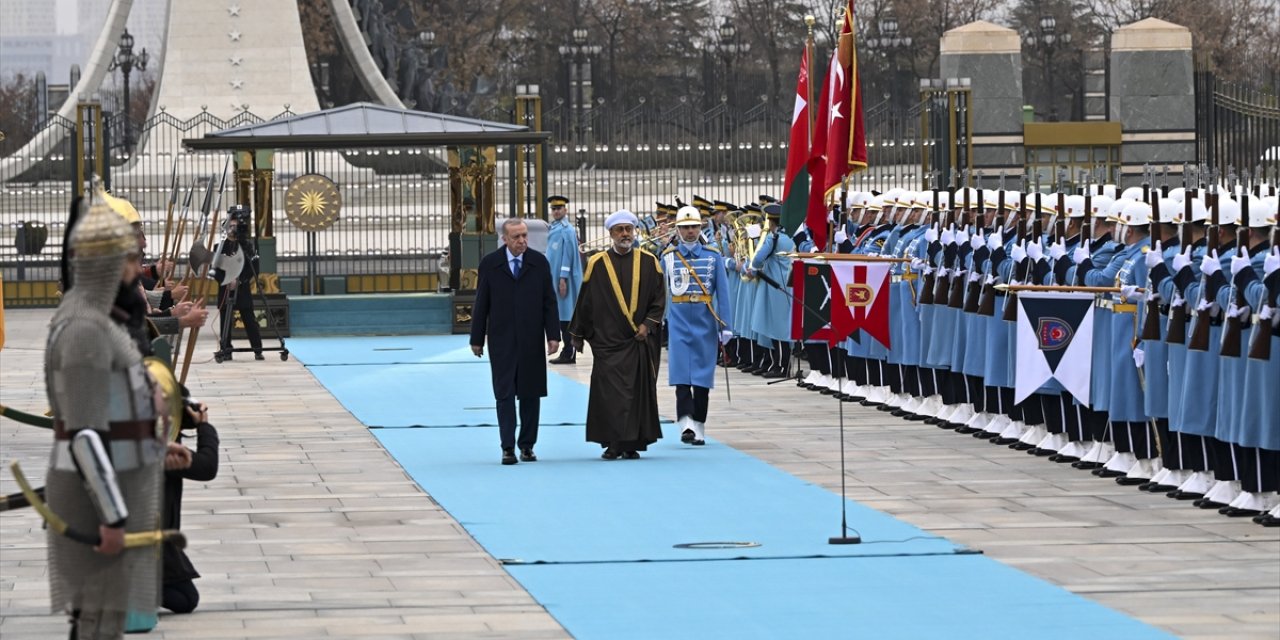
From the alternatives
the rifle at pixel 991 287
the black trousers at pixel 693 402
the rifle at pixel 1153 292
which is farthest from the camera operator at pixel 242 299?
the rifle at pixel 1153 292

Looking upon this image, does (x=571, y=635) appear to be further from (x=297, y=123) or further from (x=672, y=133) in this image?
(x=672, y=133)

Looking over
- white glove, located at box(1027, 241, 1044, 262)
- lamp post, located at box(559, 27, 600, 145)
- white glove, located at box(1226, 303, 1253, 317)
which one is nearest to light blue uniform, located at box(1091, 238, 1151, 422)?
white glove, located at box(1027, 241, 1044, 262)

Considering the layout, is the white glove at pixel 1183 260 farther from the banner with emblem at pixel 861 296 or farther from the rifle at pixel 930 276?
the rifle at pixel 930 276

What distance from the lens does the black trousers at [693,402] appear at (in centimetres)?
1630

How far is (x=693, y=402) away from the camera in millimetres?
16375

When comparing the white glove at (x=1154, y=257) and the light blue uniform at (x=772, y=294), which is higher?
the white glove at (x=1154, y=257)

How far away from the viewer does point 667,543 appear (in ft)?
37.8

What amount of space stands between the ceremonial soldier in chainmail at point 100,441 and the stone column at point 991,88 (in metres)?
29.3

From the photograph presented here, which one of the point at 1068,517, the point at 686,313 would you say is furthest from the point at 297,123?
the point at 1068,517

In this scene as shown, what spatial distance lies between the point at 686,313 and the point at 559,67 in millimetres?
55262

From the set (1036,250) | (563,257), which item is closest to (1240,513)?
(1036,250)

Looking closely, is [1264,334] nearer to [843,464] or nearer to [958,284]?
→ [843,464]

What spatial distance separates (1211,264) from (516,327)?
4.70m

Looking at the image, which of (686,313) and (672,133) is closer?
(686,313)
